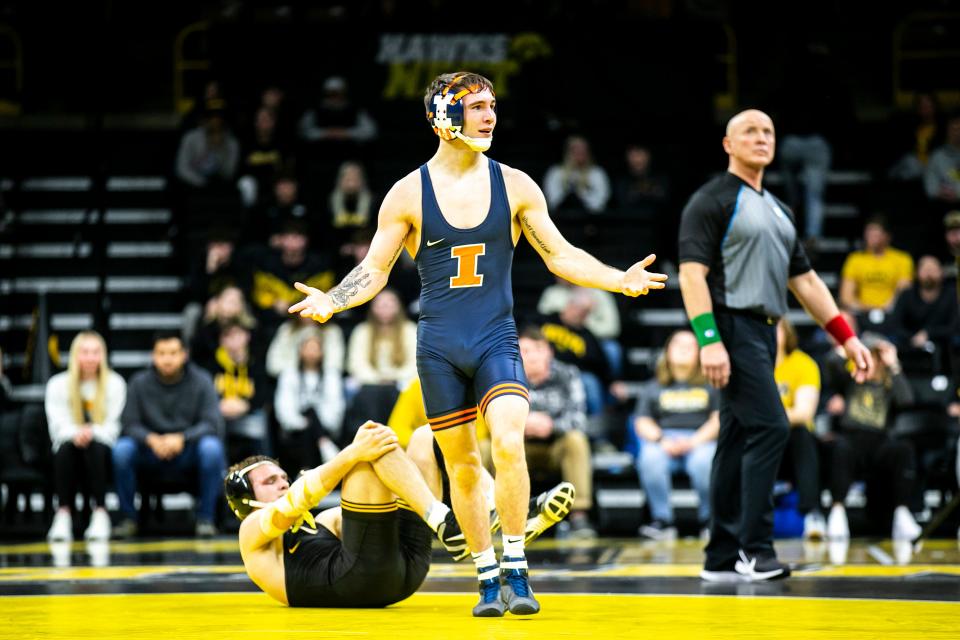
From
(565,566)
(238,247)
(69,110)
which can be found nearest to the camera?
(565,566)

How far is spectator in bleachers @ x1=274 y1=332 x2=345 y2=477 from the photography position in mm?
11602

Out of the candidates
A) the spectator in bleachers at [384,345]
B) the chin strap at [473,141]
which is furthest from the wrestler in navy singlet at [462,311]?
the spectator in bleachers at [384,345]

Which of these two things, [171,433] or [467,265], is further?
[171,433]

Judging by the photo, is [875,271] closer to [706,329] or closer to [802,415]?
[802,415]

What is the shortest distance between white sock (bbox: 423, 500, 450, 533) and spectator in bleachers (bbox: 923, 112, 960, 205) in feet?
31.6

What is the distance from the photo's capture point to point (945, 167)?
48.3ft

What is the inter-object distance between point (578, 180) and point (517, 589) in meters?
8.73

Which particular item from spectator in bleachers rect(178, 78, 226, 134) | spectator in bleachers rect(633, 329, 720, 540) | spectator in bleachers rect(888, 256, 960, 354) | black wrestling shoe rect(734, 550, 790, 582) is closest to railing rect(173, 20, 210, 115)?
spectator in bleachers rect(178, 78, 226, 134)

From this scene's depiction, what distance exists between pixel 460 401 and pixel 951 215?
9.02 metres

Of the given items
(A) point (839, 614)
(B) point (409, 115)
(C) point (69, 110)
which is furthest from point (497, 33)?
(A) point (839, 614)

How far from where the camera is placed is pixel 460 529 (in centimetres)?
602

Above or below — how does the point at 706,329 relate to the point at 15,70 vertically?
below

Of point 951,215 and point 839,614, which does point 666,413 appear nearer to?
point 951,215

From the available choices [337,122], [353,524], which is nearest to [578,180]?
[337,122]
